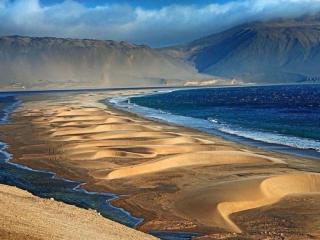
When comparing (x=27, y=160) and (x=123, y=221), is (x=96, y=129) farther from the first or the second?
(x=123, y=221)

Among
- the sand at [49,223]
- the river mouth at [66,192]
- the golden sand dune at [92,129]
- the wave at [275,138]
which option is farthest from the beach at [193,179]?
the wave at [275,138]

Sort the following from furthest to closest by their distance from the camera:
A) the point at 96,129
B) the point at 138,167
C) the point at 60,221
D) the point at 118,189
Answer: the point at 96,129, the point at 138,167, the point at 118,189, the point at 60,221

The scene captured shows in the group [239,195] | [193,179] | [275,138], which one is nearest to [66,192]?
[193,179]

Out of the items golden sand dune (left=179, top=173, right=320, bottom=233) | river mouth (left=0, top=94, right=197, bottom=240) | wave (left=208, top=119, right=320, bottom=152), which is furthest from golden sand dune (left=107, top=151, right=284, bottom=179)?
wave (left=208, top=119, right=320, bottom=152)

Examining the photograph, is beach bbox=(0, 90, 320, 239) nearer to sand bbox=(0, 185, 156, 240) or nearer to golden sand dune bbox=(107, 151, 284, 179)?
golden sand dune bbox=(107, 151, 284, 179)

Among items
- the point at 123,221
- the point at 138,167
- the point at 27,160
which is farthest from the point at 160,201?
the point at 27,160

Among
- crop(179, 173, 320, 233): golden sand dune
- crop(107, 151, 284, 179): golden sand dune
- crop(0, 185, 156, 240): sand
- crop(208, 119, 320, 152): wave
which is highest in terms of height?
crop(0, 185, 156, 240): sand

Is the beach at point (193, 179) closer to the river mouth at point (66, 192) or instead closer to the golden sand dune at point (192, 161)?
the golden sand dune at point (192, 161)
